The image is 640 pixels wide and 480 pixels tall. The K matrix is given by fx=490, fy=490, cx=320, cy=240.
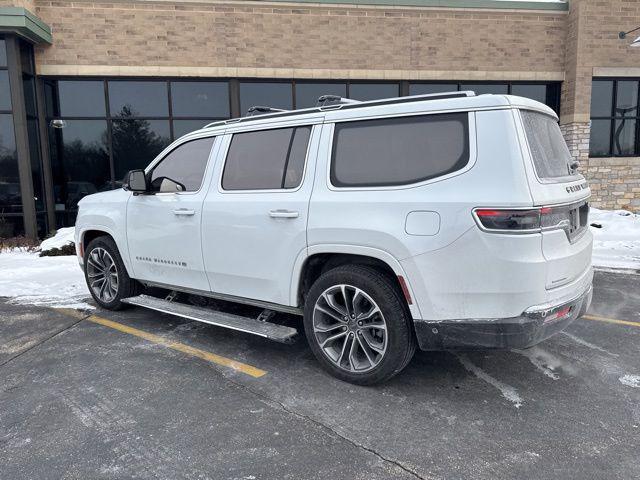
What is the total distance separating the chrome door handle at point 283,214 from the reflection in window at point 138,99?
30.9 ft

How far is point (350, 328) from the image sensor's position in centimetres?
368

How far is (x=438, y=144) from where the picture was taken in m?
3.29

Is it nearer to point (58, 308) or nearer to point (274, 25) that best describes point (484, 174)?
point (58, 308)

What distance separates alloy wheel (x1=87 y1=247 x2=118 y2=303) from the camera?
5684 mm

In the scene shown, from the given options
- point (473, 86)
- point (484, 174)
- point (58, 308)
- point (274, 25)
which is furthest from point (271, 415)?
point (473, 86)

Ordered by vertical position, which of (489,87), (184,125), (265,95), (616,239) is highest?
(489,87)

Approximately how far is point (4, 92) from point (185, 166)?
28.1 feet

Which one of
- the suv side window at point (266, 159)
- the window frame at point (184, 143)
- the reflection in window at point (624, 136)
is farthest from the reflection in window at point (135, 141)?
the reflection in window at point (624, 136)

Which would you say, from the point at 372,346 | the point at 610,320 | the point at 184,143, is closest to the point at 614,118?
the point at 610,320

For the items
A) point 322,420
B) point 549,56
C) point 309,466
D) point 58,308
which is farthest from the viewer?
point 549,56

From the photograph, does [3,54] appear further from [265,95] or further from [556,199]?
[556,199]

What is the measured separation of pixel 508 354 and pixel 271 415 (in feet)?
7.26

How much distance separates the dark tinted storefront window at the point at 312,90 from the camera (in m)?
12.7

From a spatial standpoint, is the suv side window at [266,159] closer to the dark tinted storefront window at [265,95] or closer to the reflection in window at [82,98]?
the dark tinted storefront window at [265,95]
